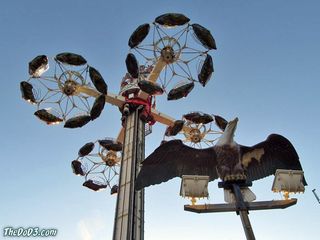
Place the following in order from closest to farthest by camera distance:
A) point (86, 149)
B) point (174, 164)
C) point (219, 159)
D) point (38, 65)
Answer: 1. point (219, 159)
2. point (174, 164)
3. point (38, 65)
4. point (86, 149)

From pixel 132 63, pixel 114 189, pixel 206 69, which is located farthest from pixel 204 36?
pixel 114 189

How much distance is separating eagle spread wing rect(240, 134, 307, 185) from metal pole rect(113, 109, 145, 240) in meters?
9.08

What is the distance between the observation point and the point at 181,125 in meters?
21.4

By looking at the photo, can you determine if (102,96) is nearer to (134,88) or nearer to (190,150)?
(134,88)

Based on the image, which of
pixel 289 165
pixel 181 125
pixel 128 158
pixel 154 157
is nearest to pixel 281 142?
pixel 289 165

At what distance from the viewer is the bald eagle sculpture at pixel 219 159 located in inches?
273

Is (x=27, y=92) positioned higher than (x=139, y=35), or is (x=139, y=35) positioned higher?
(x=139, y=35)

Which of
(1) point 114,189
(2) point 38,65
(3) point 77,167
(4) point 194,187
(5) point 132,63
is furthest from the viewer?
(1) point 114,189

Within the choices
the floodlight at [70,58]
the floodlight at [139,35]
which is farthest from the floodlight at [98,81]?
the floodlight at [139,35]

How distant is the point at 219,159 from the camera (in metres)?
6.80

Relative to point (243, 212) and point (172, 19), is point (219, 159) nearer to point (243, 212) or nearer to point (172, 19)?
point (243, 212)

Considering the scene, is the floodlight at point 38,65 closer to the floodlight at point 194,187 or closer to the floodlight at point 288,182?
the floodlight at point 194,187

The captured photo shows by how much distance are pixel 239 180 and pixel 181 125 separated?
15.3 meters

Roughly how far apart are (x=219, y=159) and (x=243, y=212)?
168cm
